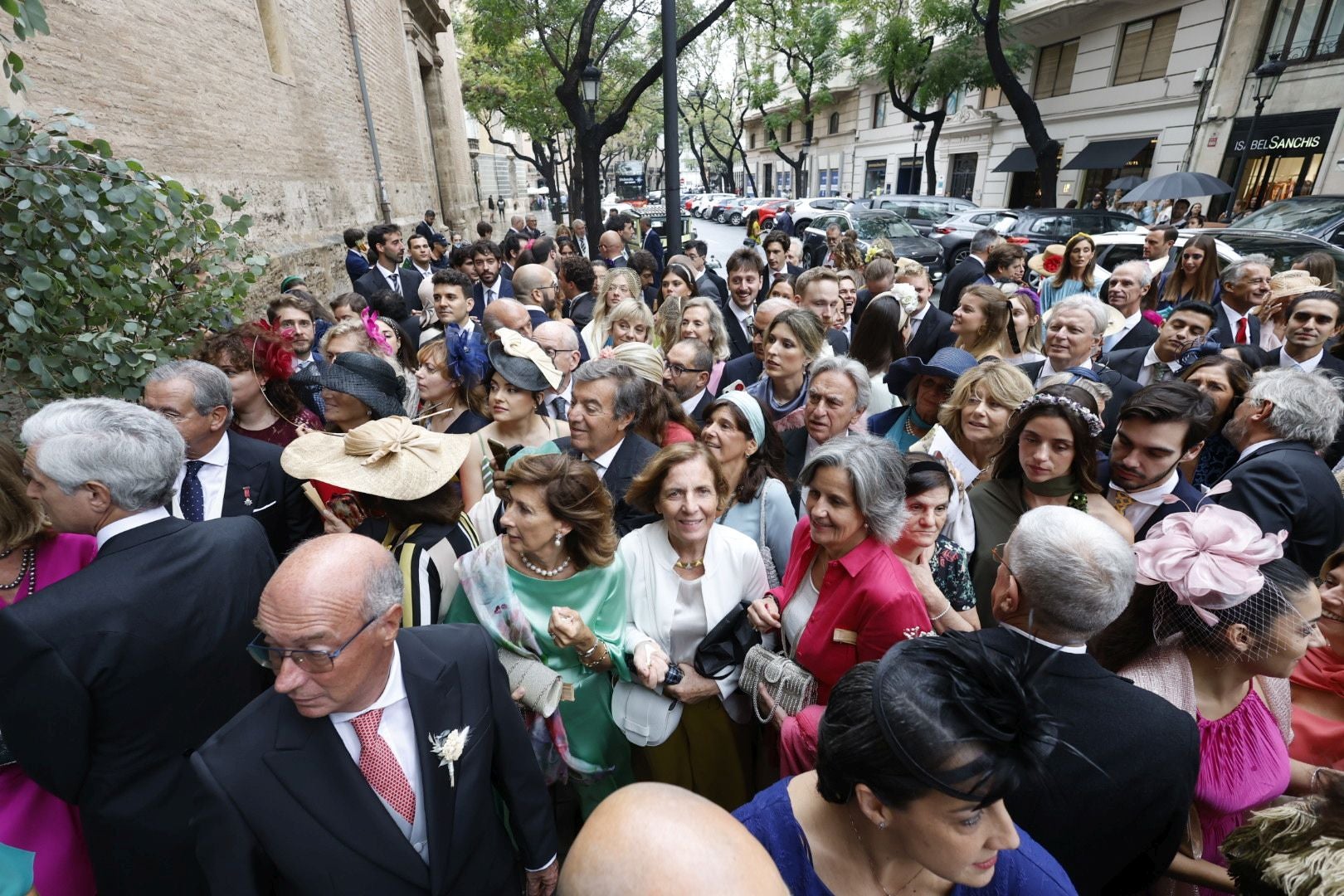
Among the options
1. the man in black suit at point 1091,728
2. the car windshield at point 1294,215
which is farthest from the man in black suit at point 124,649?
the car windshield at point 1294,215

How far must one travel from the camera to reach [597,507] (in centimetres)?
249

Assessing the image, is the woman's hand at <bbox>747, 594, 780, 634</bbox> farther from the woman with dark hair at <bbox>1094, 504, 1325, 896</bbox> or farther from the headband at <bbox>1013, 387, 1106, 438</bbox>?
the headband at <bbox>1013, 387, 1106, 438</bbox>

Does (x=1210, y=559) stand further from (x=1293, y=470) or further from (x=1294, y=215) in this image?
(x=1294, y=215)

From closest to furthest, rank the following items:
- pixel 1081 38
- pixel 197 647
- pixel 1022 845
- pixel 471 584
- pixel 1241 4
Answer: pixel 1022 845
pixel 197 647
pixel 471 584
pixel 1241 4
pixel 1081 38

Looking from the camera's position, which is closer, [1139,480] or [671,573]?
[671,573]

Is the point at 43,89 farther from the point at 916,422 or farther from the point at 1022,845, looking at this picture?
the point at 1022,845

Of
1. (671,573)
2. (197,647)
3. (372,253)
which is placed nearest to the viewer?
(197,647)

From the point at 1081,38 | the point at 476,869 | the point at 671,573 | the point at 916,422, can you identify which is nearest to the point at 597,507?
the point at 671,573

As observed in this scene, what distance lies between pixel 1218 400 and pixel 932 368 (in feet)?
5.07

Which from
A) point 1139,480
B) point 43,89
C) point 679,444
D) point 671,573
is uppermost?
point 43,89

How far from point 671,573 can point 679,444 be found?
0.54 meters

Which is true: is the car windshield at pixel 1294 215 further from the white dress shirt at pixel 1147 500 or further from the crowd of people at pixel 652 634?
the white dress shirt at pixel 1147 500

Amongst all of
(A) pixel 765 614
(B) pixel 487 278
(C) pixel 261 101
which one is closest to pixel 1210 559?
(A) pixel 765 614

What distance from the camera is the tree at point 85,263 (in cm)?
230
